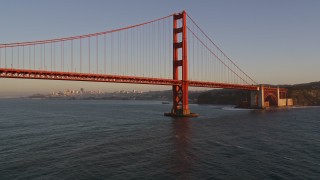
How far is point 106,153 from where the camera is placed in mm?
30125

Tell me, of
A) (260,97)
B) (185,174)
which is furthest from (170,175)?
(260,97)

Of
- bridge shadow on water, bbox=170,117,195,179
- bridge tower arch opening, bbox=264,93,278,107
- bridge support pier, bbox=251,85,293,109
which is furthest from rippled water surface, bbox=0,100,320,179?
bridge tower arch opening, bbox=264,93,278,107

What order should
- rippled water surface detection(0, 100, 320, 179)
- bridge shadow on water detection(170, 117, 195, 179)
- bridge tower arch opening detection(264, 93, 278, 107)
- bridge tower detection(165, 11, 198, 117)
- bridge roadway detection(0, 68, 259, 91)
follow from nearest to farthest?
rippled water surface detection(0, 100, 320, 179) < bridge shadow on water detection(170, 117, 195, 179) < bridge roadway detection(0, 68, 259, 91) < bridge tower detection(165, 11, 198, 117) < bridge tower arch opening detection(264, 93, 278, 107)

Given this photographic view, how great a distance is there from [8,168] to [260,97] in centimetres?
11162

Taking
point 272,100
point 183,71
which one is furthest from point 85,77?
point 272,100

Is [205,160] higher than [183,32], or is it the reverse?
[183,32]

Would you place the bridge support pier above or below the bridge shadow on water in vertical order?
above

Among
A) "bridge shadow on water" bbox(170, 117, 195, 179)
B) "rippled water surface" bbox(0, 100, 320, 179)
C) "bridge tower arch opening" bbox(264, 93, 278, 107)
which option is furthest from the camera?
"bridge tower arch opening" bbox(264, 93, 278, 107)

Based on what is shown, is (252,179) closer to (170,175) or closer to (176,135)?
(170,175)

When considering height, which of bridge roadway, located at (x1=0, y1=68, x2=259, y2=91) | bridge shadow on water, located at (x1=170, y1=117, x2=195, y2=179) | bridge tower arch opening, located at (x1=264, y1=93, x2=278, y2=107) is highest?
bridge roadway, located at (x1=0, y1=68, x2=259, y2=91)

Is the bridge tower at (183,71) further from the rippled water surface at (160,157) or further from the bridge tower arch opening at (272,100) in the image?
the bridge tower arch opening at (272,100)

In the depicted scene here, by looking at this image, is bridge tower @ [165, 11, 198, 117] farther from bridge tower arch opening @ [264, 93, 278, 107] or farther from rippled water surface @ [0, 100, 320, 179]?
bridge tower arch opening @ [264, 93, 278, 107]

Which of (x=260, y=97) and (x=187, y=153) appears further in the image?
(x=260, y=97)

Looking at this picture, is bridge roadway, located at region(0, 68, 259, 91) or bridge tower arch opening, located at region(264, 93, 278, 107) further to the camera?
bridge tower arch opening, located at region(264, 93, 278, 107)
